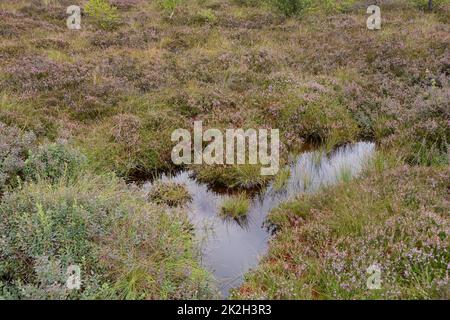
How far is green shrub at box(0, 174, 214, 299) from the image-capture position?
15.4 ft

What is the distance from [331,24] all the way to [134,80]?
971 centimetres

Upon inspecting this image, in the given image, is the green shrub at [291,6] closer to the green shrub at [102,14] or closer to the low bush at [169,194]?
the green shrub at [102,14]

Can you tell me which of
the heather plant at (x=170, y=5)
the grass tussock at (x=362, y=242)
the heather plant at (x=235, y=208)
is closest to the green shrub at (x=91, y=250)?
the grass tussock at (x=362, y=242)

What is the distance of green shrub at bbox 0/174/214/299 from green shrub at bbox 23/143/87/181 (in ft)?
3.13

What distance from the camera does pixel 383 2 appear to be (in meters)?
22.6

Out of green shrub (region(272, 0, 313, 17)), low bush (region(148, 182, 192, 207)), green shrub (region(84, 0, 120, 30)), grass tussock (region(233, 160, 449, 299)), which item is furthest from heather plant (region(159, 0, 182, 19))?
grass tussock (region(233, 160, 449, 299))

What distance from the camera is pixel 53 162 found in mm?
7090

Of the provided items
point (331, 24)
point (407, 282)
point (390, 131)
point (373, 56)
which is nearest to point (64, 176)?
point (407, 282)

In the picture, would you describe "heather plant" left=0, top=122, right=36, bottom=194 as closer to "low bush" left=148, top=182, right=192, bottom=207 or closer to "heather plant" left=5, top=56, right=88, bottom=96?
"low bush" left=148, top=182, right=192, bottom=207

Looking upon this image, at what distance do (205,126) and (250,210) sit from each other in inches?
116

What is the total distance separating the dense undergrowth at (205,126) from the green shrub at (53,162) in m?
0.03

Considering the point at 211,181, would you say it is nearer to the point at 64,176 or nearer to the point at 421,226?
the point at 64,176

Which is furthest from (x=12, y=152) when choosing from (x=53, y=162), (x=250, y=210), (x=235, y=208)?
(x=250, y=210)

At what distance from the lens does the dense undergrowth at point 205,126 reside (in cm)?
508
